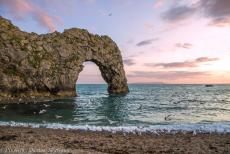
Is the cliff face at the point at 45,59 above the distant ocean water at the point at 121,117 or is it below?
above

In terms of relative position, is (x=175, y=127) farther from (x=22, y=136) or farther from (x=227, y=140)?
(x=22, y=136)

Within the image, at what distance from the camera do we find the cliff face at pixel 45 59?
66188 millimetres

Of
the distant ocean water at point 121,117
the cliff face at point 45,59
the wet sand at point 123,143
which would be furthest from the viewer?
the cliff face at point 45,59

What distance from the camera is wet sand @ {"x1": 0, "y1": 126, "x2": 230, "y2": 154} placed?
16.2 m

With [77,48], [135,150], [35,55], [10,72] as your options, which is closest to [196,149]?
[135,150]

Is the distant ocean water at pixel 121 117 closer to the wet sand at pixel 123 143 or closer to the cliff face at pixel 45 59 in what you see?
the wet sand at pixel 123 143

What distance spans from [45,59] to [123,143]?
59.0m

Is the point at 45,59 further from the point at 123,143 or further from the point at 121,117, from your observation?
the point at 123,143

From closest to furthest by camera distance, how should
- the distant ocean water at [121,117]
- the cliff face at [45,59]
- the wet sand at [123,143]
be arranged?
1. the wet sand at [123,143]
2. the distant ocean water at [121,117]
3. the cliff face at [45,59]

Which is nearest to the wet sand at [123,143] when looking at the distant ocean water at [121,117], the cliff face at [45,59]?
the distant ocean water at [121,117]

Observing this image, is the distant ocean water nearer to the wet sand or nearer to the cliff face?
the wet sand

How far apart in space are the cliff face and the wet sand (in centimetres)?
4491

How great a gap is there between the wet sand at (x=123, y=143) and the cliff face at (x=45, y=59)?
4491 centimetres

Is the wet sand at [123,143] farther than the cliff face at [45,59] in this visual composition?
No
